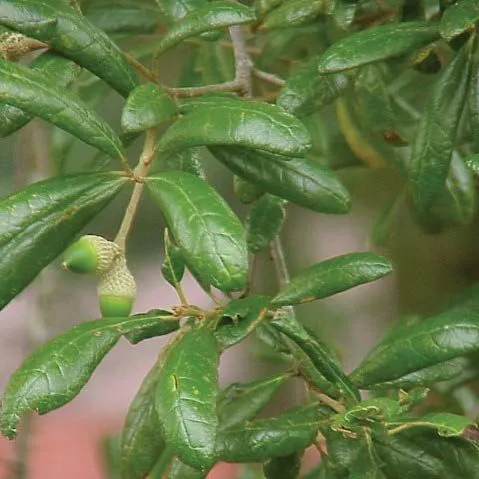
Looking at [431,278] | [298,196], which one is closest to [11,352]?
[431,278]

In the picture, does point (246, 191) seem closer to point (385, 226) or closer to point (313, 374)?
point (313, 374)

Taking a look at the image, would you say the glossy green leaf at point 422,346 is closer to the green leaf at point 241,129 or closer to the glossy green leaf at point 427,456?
the glossy green leaf at point 427,456

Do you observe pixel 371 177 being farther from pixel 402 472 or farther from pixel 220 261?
pixel 220 261

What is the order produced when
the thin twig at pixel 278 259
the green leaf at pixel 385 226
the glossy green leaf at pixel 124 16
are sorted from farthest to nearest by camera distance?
the green leaf at pixel 385 226 → the glossy green leaf at pixel 124 16 → the thin twig at pixel 278 259

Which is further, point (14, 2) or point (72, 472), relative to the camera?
point (72, 472)

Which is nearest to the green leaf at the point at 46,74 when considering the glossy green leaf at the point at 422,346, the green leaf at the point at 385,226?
the glossy green leaf at the point at 422,346

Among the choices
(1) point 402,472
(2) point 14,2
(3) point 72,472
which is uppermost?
(2) point 14,2

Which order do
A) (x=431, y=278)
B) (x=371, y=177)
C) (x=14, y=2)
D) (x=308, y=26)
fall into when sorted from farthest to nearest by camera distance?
(x=431, y=278) < (x=371, y=177) < (x=308, y=26) < (x=14, y=2)

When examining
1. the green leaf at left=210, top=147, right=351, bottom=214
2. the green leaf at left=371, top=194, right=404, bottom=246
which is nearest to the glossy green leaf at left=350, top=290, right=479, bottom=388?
the green leaf at left=210, top=147, right=351, bottom=214
